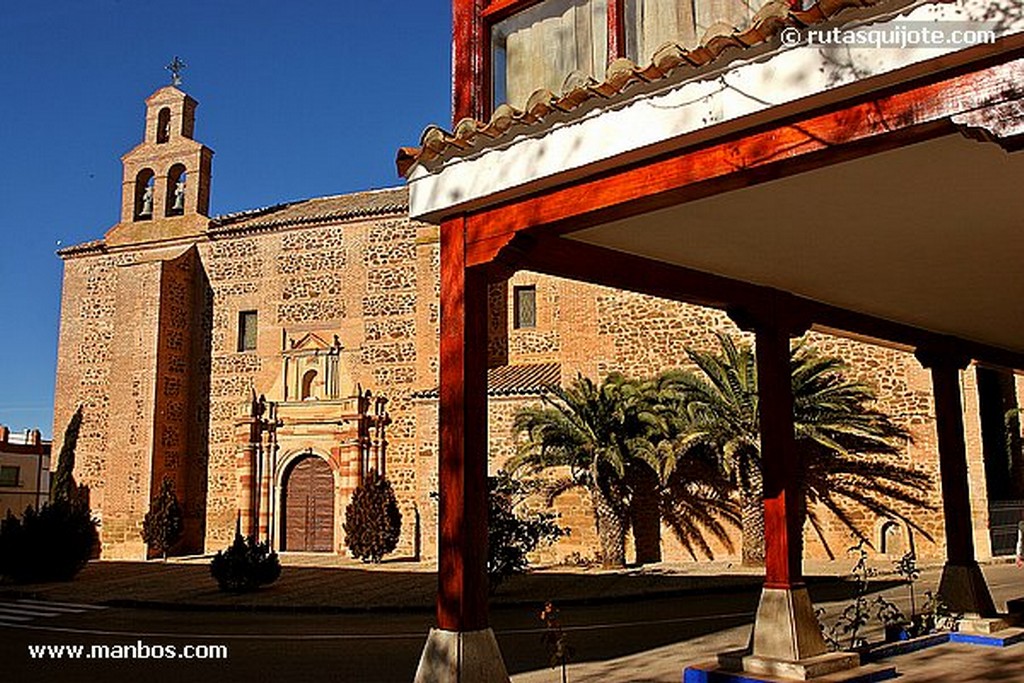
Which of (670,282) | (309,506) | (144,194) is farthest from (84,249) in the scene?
(670,282)

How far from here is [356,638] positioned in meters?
10.3

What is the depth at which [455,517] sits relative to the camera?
4.90 meters

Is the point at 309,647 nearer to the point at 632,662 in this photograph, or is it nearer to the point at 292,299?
the point at 632,662

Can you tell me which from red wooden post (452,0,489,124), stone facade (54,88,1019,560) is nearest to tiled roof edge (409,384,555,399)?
stone facade (54,88,1019,560)

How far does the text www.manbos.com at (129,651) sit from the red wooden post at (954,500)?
668cm

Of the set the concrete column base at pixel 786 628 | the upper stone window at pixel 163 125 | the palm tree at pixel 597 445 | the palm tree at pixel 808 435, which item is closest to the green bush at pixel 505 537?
the palm tree at pixel 597 445

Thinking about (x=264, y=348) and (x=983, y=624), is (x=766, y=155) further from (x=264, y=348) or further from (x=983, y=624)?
(x=264, y=348)

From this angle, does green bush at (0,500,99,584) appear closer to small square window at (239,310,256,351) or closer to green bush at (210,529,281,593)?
green bush at (210,529,281,593)

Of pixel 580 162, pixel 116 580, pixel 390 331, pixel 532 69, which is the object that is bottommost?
pixel 116 580

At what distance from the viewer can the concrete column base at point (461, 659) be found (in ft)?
15.5

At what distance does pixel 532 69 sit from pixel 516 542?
11011 millimetres

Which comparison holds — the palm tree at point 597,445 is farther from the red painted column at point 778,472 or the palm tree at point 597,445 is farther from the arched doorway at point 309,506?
the red painted column at point 778,472

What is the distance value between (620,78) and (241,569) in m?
13.2

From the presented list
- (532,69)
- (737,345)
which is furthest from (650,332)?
(532,69)
